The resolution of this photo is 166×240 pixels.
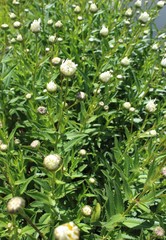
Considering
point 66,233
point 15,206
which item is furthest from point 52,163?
point 66,233

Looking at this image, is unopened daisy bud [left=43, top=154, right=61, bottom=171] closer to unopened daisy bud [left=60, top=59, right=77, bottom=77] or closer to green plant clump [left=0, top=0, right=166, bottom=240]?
green plant clump [left=0, top=0, right=166, bottom=240]

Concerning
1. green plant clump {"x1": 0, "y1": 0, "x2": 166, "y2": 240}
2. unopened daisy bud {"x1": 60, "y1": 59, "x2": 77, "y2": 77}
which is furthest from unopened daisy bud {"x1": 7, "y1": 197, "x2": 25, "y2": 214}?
unopened daisy bud {"x1": 60, "y1": 59, "x2": 77, "y2": 77}

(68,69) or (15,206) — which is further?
(68,69)

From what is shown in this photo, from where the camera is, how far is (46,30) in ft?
9.04

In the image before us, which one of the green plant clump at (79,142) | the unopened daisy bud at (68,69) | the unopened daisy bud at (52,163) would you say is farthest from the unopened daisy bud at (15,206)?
the unopened daisy bud at (68,69)

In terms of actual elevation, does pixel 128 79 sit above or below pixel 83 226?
above

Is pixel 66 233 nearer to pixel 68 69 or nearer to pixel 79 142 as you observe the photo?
pixel 68 69

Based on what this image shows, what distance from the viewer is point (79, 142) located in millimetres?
1889

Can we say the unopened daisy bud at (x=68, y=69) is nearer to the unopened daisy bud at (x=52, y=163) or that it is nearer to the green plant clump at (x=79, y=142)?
the green plant clump at (x=79, y=142)

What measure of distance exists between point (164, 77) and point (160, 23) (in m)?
2.38

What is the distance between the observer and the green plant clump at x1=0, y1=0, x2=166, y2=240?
1503 millimetres

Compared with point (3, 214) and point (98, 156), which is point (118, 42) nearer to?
point (98, 156)

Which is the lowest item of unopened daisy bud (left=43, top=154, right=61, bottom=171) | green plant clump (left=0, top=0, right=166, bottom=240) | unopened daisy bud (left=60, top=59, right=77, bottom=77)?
green plant clump (left=0, top=0, right=166, bottom=240)

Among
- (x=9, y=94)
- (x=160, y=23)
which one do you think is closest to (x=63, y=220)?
(x=9, y=94)
